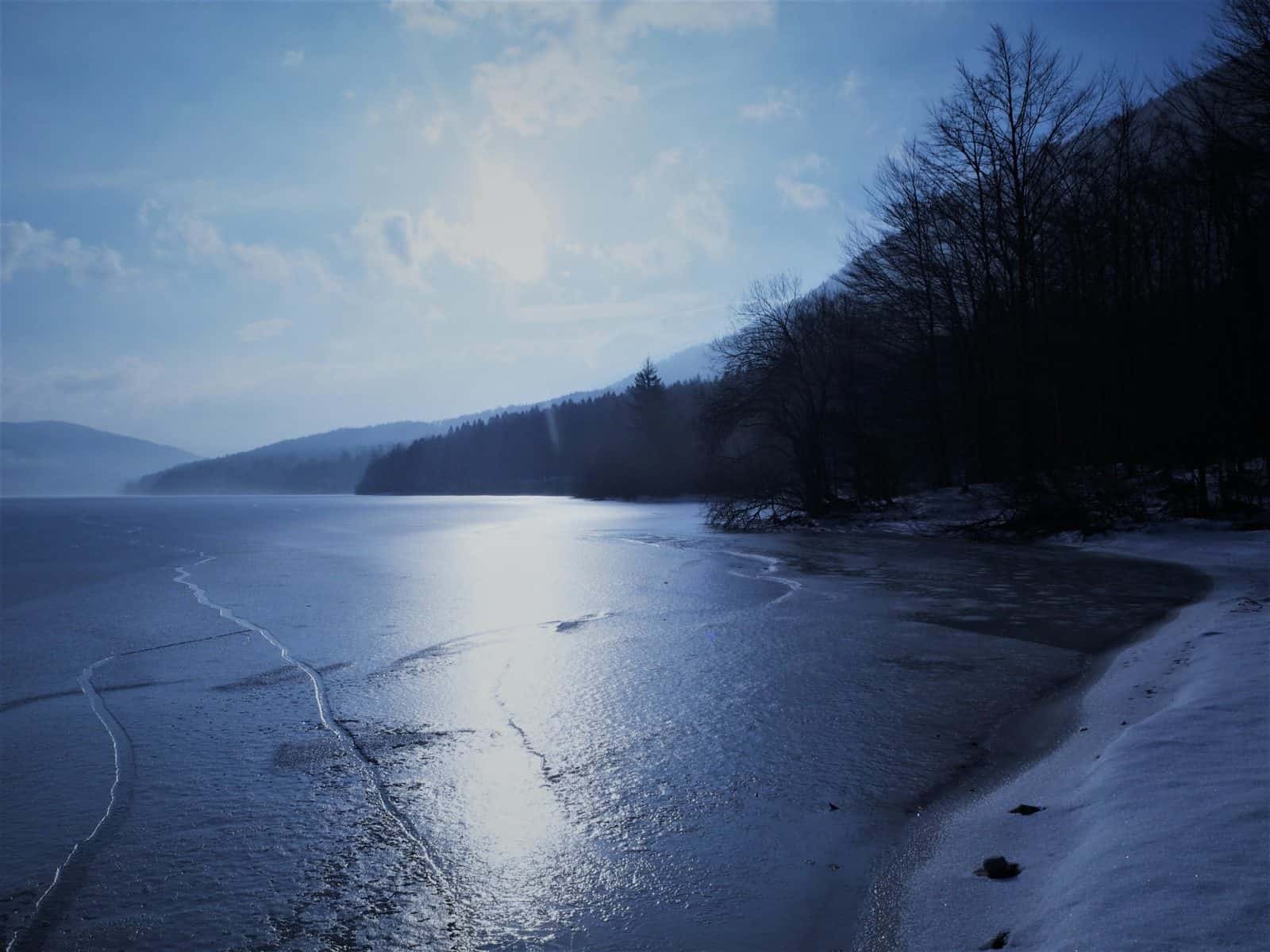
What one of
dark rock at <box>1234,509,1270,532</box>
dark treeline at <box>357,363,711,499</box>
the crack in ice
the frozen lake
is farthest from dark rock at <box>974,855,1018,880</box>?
dark treeline at <box>357,363,711,499</box>

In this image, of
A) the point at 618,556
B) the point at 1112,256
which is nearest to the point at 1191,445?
the point at 1112,256

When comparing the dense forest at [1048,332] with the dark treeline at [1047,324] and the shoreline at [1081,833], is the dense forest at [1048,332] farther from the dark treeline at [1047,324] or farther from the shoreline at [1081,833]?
the shoreline at [1081,833]

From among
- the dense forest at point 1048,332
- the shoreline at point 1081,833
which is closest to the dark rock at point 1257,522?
the dense forest at point 1048,332

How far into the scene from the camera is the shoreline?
2457 mm

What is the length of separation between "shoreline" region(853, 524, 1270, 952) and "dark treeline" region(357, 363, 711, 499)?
148ft

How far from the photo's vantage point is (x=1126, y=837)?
2.96m

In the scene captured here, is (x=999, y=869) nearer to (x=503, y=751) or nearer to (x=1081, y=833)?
(x=1081, y=833)

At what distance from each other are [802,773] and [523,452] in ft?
385

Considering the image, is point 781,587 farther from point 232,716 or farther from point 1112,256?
point 1112,256

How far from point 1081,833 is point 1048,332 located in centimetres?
2235

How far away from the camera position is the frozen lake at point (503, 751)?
3.06 meters

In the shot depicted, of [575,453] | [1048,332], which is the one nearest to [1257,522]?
[1048,332]

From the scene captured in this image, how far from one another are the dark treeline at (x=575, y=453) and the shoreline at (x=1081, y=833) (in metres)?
45.0

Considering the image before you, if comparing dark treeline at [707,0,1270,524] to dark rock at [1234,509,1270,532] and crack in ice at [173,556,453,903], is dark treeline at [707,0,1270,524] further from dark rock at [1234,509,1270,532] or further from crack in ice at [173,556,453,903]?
crack in ice at [173,556,453,903]
